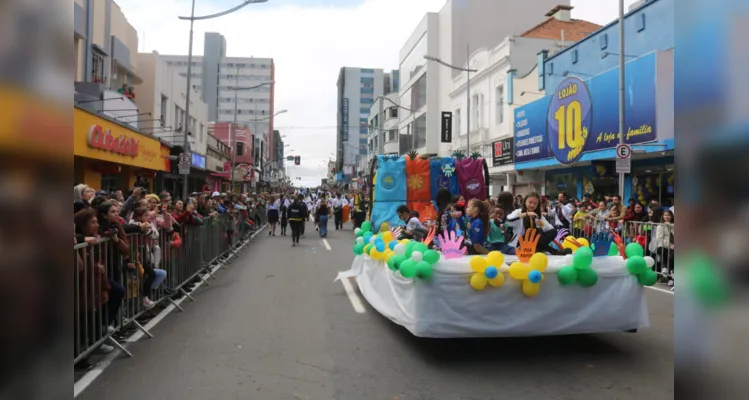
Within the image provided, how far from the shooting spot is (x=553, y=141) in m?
22.2

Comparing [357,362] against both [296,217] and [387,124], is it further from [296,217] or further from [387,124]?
[387,124]

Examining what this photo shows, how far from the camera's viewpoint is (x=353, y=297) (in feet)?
28.9

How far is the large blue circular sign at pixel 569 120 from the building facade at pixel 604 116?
0.04 meters

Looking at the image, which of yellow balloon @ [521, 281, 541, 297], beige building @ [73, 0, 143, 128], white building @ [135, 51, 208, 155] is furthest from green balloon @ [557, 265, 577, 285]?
white building @ [135, 51, 208, 155]

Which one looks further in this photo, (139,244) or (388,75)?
(388,75)

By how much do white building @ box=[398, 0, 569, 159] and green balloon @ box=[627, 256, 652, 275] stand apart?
34409 mm

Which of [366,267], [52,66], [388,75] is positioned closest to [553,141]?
[366,267]

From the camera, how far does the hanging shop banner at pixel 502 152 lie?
2780 cm

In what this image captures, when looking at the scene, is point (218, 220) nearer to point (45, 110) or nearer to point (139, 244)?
point (139, 244)

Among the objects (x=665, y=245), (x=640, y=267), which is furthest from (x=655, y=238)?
(x=640, y=267)

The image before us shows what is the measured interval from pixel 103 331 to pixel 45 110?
5.48 meters

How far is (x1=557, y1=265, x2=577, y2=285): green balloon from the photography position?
525 centimetres

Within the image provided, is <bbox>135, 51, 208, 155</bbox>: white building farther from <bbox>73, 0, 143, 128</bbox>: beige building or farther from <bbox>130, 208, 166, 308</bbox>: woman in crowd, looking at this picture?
<bbox>130, 208, 166, 308</bbox>: woman in crowd

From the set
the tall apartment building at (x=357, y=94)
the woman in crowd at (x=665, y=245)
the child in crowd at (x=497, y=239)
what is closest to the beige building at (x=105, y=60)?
the child in crowd at (x=497, y=239)
